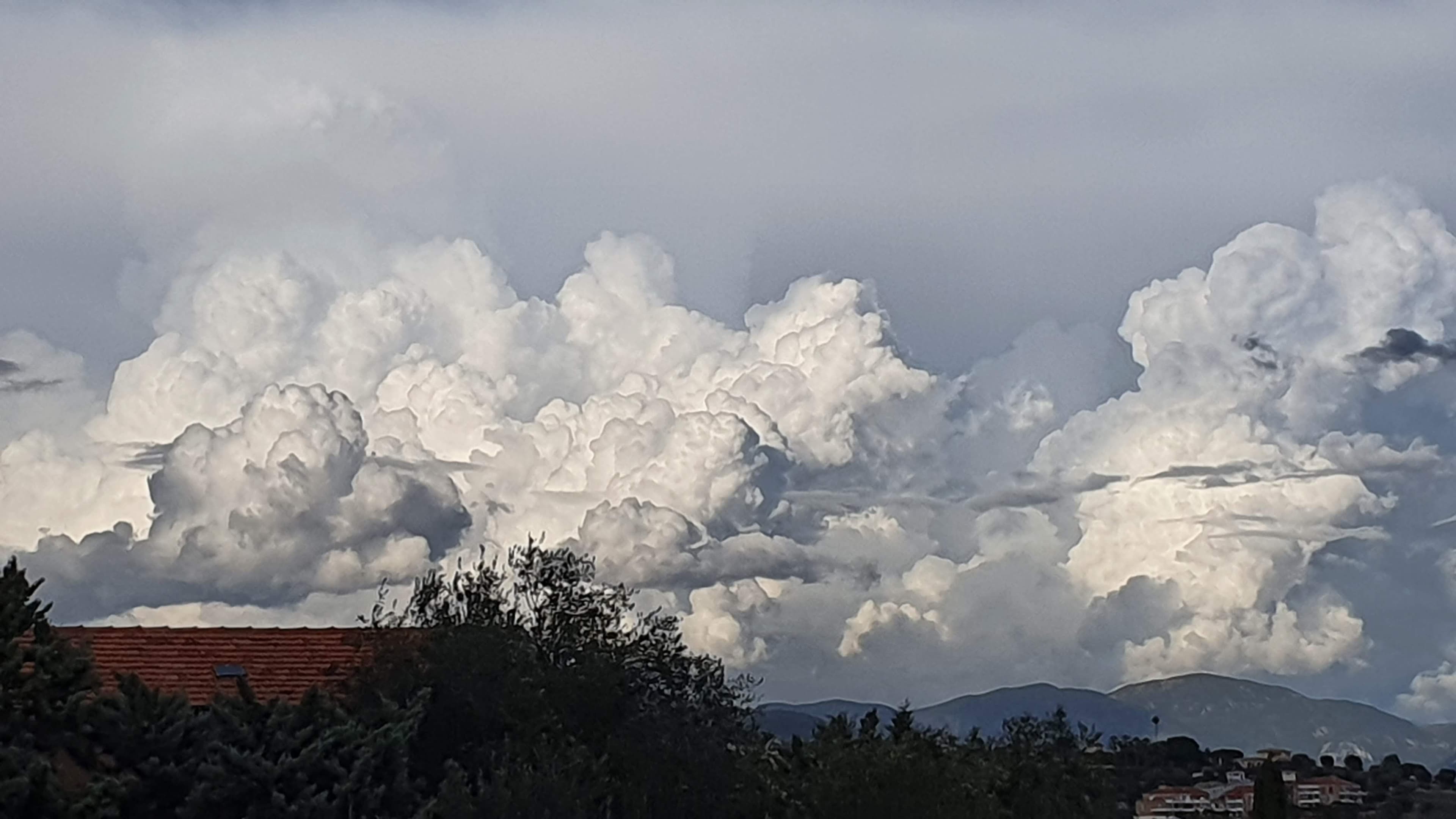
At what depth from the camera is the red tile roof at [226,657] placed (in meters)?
40.2

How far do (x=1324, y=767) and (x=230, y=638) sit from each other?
122m

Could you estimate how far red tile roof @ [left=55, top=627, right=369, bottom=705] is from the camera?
40156mm

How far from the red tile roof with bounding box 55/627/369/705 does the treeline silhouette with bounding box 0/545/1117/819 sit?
348 centimetres

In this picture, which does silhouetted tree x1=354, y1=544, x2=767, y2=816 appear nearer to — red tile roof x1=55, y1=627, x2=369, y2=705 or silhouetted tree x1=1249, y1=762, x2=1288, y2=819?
red tile roof x1=55, y1=627, x2=369, y2=705

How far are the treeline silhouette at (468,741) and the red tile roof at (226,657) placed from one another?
11.4 feet

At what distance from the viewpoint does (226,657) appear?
42.3m

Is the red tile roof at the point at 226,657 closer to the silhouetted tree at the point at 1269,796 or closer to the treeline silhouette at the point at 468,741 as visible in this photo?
the treeline silhouette at the point at 468,741

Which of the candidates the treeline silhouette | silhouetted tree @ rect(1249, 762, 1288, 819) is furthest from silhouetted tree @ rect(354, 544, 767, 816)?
silhouetted tree @ rect(1249, 762, 1288, 819)

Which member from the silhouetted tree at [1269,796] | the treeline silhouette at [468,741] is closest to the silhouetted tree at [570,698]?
the treeline silhouette at [468,741]

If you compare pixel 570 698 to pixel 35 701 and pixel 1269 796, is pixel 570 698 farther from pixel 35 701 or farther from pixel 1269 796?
pixel 1269 796

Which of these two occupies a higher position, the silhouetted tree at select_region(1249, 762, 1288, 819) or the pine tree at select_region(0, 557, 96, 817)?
the silhouetted tree at select_region(1249, 762, 1288, 819)

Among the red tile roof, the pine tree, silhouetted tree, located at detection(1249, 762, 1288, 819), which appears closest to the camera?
the pine tree

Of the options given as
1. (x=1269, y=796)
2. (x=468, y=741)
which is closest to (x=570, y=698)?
(x=468, y=741)

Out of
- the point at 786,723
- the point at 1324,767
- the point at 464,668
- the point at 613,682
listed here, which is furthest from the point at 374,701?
the point at 1324,767
